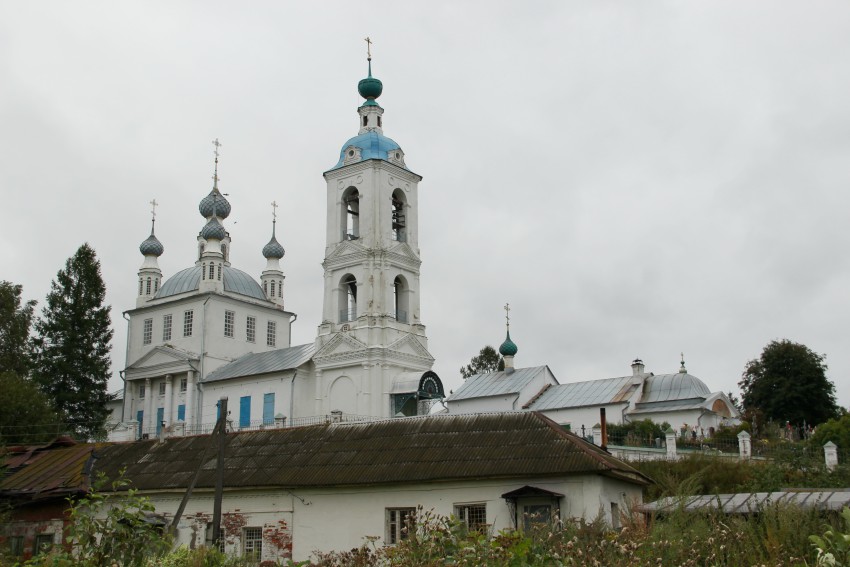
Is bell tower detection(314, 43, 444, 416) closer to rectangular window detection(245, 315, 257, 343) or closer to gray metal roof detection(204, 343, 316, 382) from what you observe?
gray metal roof detection(204, 343, 316, 382)

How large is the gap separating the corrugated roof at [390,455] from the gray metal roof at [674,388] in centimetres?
1741

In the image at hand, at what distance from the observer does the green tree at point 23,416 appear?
33184 mm

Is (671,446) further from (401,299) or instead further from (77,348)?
(77,348)

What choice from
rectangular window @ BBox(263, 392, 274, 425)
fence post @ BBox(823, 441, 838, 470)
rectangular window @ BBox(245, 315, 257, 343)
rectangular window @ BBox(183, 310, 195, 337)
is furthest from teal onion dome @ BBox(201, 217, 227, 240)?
fence post @ BBox(823, 441, 838, 470)

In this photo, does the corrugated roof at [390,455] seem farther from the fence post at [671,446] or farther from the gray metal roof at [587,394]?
the gray metal roof at [587,394]

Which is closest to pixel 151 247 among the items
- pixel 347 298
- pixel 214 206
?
pixel 214 206

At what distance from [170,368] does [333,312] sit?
1054 cm

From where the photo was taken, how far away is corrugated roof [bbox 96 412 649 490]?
17.6m

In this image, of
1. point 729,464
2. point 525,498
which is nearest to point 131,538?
point 525,498

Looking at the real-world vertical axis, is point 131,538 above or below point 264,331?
below

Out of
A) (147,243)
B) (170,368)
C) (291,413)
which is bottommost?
(291,413)

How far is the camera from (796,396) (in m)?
44.3

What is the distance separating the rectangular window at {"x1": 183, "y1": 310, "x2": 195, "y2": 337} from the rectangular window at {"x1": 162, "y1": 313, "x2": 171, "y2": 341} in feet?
4.05

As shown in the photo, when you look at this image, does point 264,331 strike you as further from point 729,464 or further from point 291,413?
point 729,464
